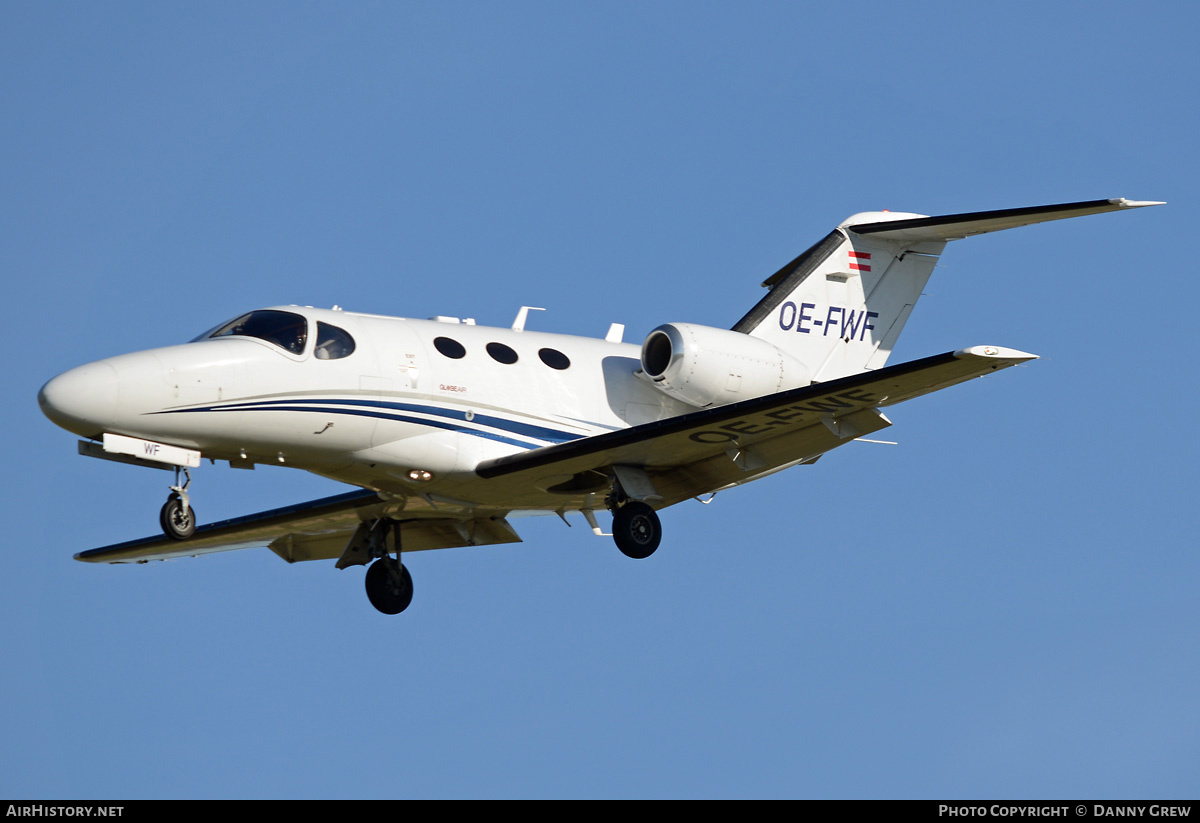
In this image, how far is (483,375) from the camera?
19953mm

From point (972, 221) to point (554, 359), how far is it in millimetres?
5916

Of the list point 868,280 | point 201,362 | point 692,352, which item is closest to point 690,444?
point 692,352

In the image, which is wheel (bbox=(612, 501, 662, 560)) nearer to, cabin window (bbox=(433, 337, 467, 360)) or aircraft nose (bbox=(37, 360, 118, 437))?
cabin window (bbox=(433, 337, 467, 360))

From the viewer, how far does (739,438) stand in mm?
20000

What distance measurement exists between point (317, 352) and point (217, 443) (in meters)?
1.60

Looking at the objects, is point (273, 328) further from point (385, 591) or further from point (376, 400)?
point (385, 591)

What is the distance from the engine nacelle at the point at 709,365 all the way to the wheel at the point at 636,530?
174 centimetres

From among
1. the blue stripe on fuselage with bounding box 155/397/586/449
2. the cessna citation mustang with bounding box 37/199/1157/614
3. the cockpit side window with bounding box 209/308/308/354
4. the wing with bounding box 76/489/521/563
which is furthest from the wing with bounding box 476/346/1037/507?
the cockpit side window with bounding box 209/308/308/354

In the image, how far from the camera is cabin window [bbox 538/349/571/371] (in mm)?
20750

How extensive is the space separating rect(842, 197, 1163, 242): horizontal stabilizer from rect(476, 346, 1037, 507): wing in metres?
2.48

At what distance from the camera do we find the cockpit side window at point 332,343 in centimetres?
1903

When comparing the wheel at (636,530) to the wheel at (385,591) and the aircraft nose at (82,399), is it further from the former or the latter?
the aircraft nose at (82,399)

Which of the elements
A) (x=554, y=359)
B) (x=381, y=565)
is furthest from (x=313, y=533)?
(x=554, y=359)
